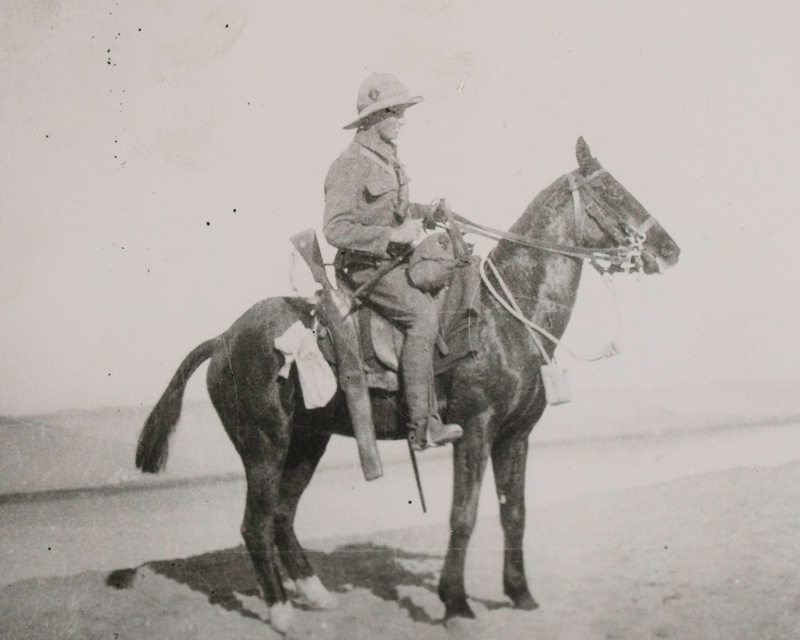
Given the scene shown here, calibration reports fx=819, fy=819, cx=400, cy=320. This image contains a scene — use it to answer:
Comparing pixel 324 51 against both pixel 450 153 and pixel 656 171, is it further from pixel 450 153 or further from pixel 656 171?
pixel 656 171

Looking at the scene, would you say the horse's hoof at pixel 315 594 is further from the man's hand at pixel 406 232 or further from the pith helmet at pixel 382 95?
the pith helmet at pixel 382 95

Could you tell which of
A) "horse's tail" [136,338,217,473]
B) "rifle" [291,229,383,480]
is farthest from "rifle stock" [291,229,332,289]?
"horse's tail" [136,338,217,473]

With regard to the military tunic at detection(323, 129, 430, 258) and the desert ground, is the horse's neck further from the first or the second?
the desert ground

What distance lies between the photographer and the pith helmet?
4.32 meters

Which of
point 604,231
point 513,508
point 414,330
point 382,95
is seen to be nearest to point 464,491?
point 513,508

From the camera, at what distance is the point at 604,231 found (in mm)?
4250

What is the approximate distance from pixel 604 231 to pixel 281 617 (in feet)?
8.90

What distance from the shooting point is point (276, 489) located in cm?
456

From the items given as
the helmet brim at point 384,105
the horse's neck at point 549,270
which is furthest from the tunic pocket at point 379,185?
the horse's neck at point 549,270

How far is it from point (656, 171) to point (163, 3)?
10.4ft

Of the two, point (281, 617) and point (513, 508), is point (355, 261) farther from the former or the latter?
point (281, 617)

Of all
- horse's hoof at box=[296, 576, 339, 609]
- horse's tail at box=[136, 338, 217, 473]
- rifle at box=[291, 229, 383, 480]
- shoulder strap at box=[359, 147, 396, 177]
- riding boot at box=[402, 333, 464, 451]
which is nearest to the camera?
riding boot at box=[402, 333, 464, 451]

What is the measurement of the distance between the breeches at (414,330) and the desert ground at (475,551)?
0.98 m

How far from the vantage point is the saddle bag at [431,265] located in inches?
167
